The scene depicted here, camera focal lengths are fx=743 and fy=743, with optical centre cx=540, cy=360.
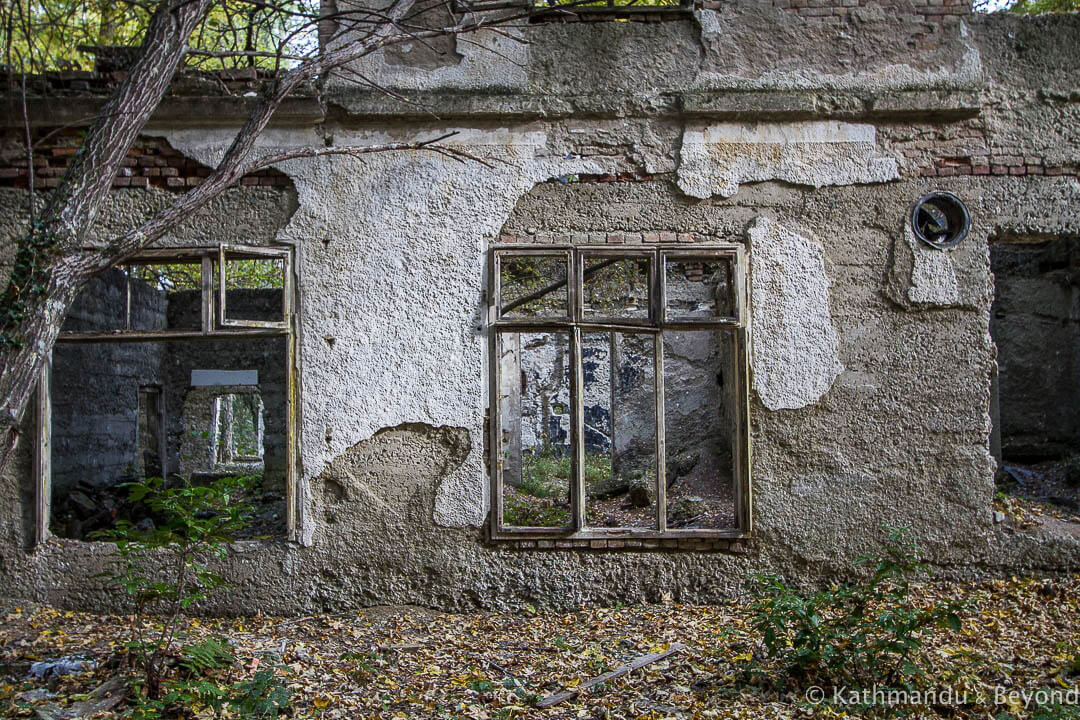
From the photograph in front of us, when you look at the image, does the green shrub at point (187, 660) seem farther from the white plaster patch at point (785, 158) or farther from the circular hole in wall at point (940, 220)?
the circular hole in wall at point (940, 220)

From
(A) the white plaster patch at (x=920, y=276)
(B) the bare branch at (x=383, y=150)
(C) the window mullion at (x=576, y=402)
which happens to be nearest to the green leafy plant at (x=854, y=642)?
(C) the window mullion at (x=576, y=402)

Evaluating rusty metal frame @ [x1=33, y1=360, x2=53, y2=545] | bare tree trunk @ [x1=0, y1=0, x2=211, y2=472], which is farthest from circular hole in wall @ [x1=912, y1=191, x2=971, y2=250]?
rusty metal frame @ [x1=33, y1=360, x2=53, y2=545]

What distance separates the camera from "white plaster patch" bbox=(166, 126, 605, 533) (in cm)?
463

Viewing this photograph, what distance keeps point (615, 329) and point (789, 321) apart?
1094 millimetres

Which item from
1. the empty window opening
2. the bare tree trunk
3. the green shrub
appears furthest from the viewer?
the empty window opening

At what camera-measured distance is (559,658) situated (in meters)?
3.94

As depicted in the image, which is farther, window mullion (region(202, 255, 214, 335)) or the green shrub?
window mullion (region(202, 255, 214, 335))

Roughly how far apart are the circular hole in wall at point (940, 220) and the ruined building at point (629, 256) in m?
0.02

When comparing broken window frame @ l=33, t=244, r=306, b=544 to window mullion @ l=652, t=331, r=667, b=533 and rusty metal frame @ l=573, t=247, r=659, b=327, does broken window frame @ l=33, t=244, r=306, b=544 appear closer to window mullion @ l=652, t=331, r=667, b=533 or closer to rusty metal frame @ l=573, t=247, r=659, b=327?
rusty metal frame @ l=573, t=247, r=659, b=327

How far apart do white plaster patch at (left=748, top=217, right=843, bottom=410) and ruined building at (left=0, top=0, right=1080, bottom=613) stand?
1 cm

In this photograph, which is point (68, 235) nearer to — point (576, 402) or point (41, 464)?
point (41, 464)

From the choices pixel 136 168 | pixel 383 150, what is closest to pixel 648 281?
pixel 383 150

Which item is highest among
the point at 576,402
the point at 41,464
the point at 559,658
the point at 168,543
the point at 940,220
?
the point at 940,220

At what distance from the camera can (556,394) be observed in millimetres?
13336
